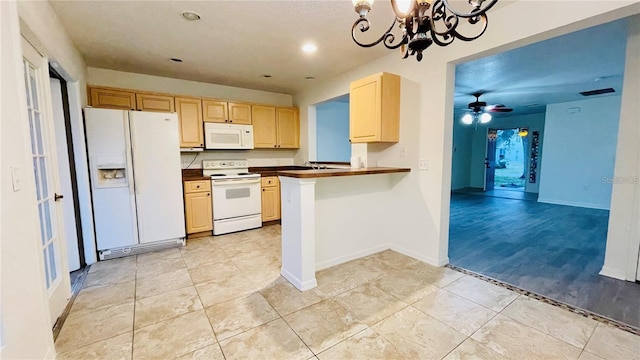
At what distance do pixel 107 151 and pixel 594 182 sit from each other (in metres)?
8.85

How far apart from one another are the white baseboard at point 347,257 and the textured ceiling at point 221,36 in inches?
93.4

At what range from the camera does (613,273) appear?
2.53 m

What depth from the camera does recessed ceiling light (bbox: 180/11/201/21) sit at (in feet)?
7.43

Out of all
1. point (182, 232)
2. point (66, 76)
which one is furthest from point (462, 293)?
point (66, 76)

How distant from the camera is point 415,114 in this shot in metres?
2.93

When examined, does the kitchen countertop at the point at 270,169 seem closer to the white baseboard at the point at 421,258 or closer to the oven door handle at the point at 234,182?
the oven door handle at the point at 234,182

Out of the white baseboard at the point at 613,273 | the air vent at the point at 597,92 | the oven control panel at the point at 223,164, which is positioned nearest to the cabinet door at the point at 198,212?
the oven control panel at the point at 223,164

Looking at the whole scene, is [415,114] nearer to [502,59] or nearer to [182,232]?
[502,59]

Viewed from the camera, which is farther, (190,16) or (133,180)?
(133,180)

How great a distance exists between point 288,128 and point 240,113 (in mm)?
939

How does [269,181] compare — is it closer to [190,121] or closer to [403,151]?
[190,121]

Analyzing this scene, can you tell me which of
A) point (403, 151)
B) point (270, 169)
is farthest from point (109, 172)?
point (403, 151)

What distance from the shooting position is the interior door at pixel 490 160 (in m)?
8.80

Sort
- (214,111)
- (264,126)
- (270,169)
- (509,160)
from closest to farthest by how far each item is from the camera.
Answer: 1. (214,111)
2. (264,126)
3. (270,169)
4. (509,160)
